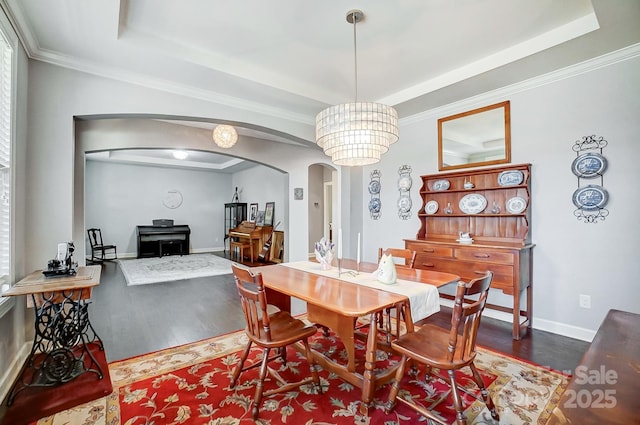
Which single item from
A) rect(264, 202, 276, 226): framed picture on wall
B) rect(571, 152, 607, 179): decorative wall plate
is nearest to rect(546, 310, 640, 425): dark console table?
rect(571, 152, 607, 179): decorative wall plate

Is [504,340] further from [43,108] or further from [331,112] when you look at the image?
[43,108]

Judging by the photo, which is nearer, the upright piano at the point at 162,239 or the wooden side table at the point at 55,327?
the wooden side table at the point at 55,327

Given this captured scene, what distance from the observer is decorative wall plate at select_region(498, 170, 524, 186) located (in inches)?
125

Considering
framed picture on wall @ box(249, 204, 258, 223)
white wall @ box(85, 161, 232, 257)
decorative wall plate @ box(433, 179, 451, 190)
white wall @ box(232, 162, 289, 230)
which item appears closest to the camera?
decorative wall plate @ box(433, 179, 451, 190)

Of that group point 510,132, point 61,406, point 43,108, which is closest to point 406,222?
point 510,132

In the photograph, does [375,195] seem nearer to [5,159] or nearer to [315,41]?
[315,41]

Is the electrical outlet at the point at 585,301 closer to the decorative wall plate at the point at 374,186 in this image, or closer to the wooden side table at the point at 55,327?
the decorative wall plate at the point at 374,186

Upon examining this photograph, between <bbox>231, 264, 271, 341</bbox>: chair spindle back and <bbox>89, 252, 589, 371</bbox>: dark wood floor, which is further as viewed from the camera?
<bbox>89, 252, 589, 371</bbox>: dark wood floor

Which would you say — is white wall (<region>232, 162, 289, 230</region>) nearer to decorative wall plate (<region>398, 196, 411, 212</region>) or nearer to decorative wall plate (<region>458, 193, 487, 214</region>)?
decorative wall plate (<region>398, 196, 411, 212</region>)

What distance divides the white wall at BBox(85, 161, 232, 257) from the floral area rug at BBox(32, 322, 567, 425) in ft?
24.0

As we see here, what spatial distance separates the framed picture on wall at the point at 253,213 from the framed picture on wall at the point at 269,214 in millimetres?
583

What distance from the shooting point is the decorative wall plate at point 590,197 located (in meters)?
2.68

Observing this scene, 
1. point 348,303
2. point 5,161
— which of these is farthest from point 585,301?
point 5,161

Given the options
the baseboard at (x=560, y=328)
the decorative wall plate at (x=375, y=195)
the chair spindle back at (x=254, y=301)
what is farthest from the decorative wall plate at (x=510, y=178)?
the chair spindle back at (x=254, y=301)
